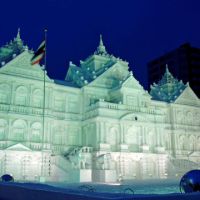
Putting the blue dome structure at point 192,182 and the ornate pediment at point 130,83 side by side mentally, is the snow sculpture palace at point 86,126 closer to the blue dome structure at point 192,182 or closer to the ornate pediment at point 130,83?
the ornate pediment at point 130,83

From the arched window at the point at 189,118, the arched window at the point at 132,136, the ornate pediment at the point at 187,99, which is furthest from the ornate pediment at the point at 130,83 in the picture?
the arched window at the point at 189,118

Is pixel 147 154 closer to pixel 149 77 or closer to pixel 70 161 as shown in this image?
pixel 70 161

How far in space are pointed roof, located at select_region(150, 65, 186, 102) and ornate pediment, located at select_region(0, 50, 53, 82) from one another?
2641cm

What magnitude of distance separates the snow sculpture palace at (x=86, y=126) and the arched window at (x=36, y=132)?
0.14 meters

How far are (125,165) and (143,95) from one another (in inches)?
498

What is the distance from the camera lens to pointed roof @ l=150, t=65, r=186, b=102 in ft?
195

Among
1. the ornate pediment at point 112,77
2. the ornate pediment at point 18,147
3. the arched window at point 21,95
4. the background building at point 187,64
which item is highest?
the background building at point 187,64

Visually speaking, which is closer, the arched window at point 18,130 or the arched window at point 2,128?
the arched window at point 2,128

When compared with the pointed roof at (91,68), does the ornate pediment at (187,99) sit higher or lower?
lower

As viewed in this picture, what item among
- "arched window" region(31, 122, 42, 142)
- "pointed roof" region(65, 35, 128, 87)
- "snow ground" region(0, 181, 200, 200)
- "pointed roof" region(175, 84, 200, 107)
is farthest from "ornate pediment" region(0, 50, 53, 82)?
"snow ground" region(0, 181, 200, 200)

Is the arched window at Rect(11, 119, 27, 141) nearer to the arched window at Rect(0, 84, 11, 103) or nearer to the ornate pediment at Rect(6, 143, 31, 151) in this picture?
the ornate pediment at Rect(6, 143, 31, 151)

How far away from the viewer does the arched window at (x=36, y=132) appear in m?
41.5

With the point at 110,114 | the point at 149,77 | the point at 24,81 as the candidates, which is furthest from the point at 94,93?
the point at 149,77

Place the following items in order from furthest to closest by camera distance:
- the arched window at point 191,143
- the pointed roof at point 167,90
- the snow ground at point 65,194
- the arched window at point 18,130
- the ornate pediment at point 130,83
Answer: the pointed roof at point 167,90, the arched window at point 191,143, the ornate pediment at point 130,83, the arched window at point 18,130, the snow ground at point 65,194
